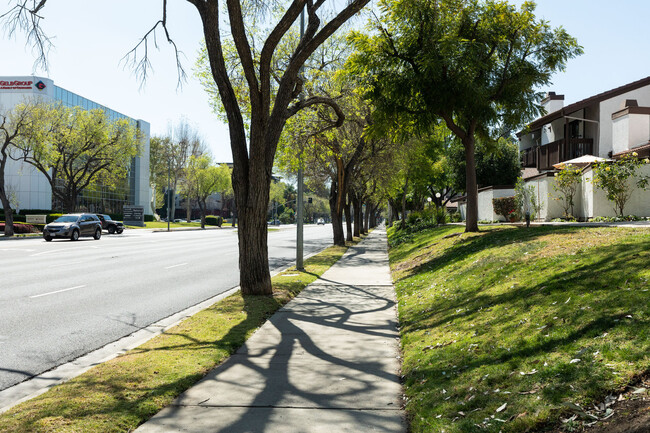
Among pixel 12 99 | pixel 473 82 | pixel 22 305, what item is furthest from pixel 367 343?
pixel 12 99

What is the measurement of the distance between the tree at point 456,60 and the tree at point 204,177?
65.5m

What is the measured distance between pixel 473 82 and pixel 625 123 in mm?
13748

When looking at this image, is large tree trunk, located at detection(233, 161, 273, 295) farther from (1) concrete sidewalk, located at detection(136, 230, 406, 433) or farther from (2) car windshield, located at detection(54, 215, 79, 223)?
(2) car windshield, located at detection(54, 215, 79, 223)

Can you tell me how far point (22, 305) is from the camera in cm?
1018

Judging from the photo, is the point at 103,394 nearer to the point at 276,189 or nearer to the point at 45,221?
the point at 45,221

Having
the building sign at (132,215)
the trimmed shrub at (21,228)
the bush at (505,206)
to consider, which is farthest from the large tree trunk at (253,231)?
the building sign at (132,215)

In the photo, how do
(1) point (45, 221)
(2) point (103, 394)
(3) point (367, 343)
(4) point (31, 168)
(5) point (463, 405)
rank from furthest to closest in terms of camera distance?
(4) point (31, 168), (1) point (45, 221), (3) point (367, 343), (2) point (103, 394), (5) point (463, 405)

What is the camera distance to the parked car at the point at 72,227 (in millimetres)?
32500

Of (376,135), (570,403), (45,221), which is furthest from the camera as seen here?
(45,221)

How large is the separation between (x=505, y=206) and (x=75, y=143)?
37724 mm

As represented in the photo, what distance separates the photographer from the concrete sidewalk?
4473mm

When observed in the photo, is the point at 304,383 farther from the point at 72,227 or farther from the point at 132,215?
the point at 132,215

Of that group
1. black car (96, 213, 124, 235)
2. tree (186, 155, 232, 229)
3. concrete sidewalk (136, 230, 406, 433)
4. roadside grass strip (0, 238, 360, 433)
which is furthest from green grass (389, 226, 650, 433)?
tree (186, 155, 232, 229)

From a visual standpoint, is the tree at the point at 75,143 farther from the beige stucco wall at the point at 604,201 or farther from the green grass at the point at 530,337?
the green grass at the point at 530,337
